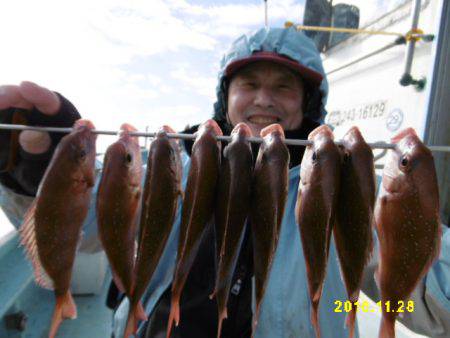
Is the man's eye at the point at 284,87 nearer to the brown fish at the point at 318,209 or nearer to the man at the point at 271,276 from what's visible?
the man at the point at 271,276

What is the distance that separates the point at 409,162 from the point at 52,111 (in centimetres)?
214

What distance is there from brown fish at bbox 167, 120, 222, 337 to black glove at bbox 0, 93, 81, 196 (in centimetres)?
115

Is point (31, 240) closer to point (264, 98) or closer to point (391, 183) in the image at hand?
point (391, 183)

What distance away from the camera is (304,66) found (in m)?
3.05

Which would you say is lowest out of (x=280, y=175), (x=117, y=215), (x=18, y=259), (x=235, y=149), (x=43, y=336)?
(x=43, y=336)

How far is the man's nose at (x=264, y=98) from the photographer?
308cm

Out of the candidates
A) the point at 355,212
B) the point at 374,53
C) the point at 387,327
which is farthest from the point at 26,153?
the point at 374,53

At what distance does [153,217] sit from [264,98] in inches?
70.8

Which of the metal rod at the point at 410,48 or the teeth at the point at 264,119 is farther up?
the metal rod at the point at 410,48

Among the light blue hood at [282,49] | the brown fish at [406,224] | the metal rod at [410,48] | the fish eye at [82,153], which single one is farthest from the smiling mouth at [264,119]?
the fish eye at [82,153]

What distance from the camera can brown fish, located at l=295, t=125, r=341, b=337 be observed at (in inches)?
58.7

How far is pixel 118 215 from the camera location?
174 centimetres

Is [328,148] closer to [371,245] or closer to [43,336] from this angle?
[371,245]

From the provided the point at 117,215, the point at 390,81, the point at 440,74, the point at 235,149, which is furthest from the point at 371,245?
the point at 390,81
